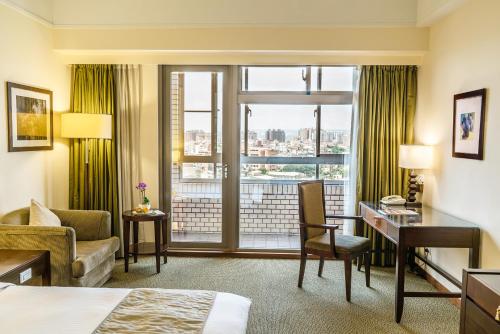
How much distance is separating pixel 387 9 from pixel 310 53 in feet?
2.98

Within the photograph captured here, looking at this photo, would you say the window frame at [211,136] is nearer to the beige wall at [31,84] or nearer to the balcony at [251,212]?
the balcony at [251,212]

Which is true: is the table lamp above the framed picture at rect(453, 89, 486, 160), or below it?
below

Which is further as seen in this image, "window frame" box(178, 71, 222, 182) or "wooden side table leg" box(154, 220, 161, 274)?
"window frame" box(178, 71, 222, 182)

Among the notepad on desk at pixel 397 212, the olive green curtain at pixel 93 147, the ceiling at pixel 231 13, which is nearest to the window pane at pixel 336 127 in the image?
the ceiling at pixel 231 13

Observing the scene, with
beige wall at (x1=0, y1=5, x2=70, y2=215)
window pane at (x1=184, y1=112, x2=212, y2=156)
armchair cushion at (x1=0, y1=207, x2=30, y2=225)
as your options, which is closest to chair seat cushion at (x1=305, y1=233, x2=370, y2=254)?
window pane at (x1=184, y1=112, x2=212, y2=156)

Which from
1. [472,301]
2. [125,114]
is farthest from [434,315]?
[125,114]

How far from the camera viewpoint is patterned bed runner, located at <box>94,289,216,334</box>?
1829 millimetres

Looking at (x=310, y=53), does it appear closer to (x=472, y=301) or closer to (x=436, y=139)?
(x=436, y=139)

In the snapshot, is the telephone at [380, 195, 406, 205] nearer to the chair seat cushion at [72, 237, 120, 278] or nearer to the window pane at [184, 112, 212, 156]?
the window pane at [184, 112, 212, 156]

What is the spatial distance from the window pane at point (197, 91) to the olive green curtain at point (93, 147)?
857mm

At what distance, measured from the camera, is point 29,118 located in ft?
12.7

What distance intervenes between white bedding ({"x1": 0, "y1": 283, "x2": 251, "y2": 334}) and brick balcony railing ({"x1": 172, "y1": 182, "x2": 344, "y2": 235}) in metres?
2.60

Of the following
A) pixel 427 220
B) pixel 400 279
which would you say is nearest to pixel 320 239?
pixel 400 279

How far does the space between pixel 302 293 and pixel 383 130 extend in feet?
6.73
